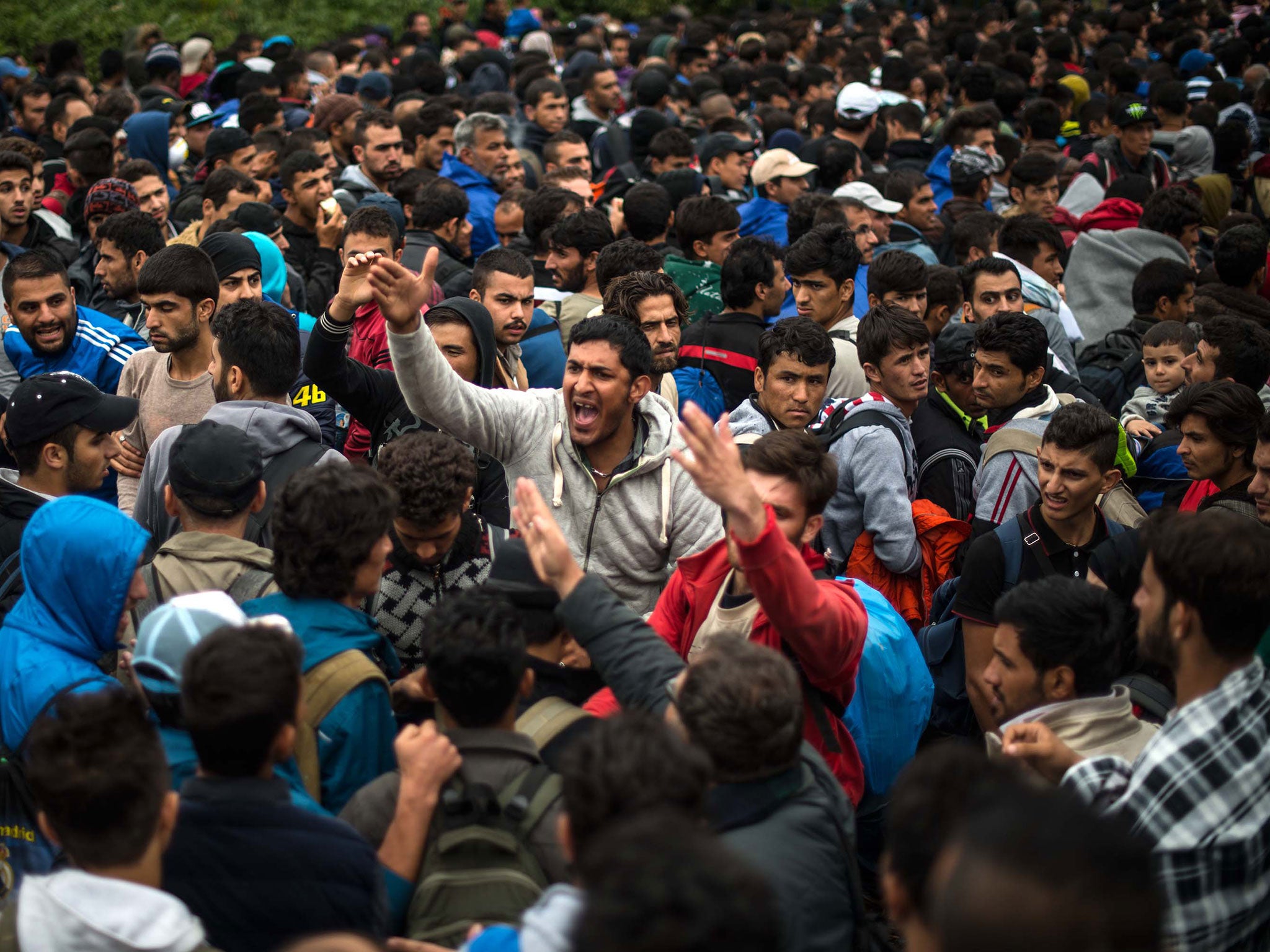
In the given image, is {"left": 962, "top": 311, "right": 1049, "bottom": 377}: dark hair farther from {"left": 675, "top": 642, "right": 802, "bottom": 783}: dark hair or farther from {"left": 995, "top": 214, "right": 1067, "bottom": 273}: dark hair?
{"left": 675, "top": 642, "right": 802, "bottom": 783}: dark hair

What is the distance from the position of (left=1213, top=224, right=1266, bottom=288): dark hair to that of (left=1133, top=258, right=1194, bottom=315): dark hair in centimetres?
46

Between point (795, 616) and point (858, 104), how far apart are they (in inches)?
372

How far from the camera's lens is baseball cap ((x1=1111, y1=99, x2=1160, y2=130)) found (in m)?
11.6

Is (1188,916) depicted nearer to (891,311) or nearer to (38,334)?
(891,311)

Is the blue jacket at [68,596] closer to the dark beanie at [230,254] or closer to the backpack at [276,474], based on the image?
the backpack at [276,474]

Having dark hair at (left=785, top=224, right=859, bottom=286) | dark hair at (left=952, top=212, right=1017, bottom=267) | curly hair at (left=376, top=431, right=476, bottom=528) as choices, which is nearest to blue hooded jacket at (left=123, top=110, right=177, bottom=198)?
dark hair at (left=785, top=224, right=859, bottom=286)

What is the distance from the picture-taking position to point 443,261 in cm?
779

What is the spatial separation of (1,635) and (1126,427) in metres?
4.90

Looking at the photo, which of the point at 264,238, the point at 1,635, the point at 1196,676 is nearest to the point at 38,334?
the point at 264,238

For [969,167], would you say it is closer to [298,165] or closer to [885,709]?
[298,165]

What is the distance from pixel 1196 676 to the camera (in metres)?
3.03

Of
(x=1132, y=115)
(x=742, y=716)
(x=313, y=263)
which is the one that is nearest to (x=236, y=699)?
(x=742, y=716)

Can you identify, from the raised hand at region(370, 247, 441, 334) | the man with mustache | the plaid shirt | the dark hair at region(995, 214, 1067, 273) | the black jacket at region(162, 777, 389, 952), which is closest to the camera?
the black jacket at region(162, 777, 389, 952)

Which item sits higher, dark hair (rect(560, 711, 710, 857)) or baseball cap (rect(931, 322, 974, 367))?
dark hair (rect(560, 711, 710, 857))
